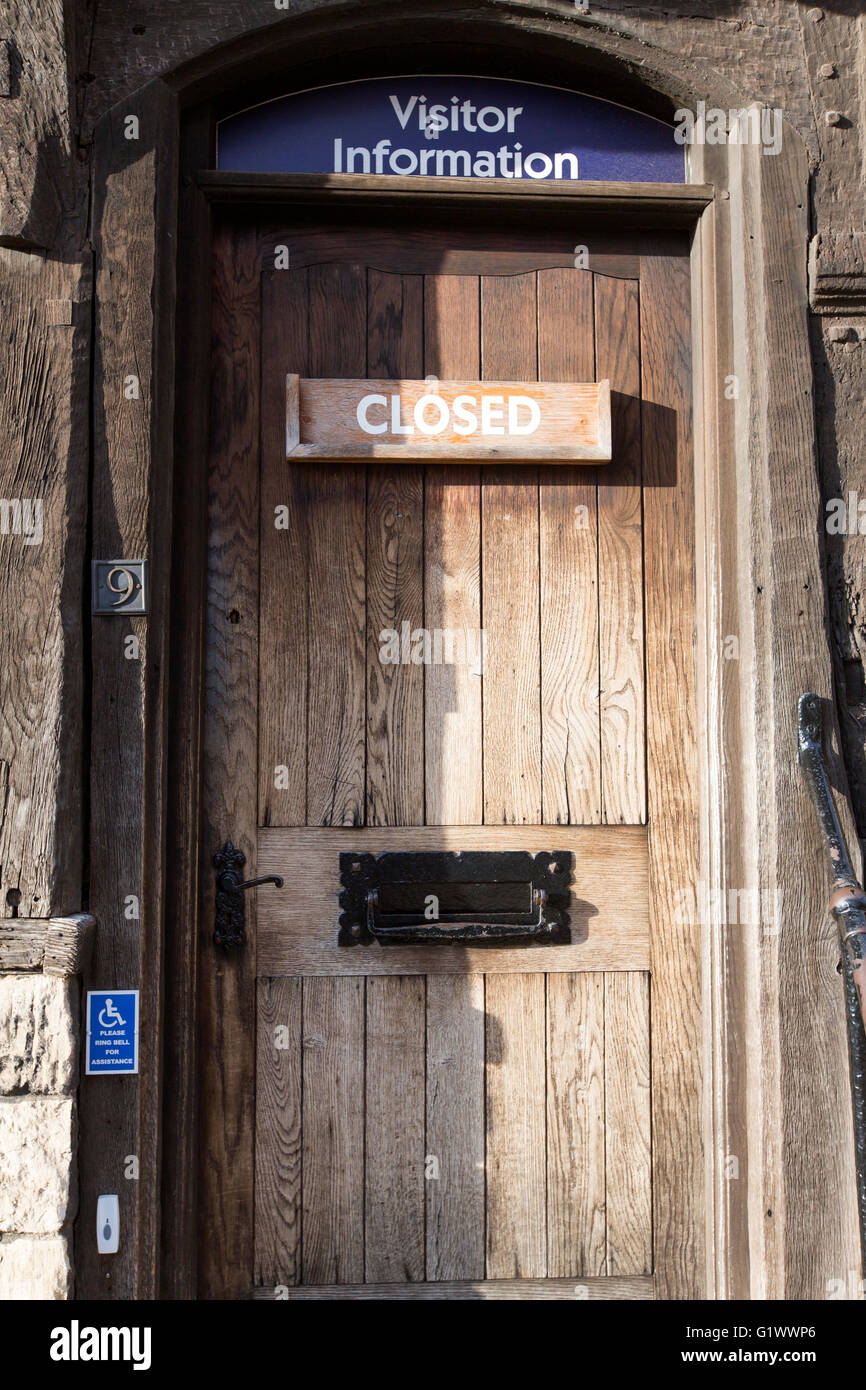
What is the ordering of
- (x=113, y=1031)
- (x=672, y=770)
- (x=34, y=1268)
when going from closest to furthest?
(x=34, y=1268), (x=113, y=1031), (x=672, y=770)

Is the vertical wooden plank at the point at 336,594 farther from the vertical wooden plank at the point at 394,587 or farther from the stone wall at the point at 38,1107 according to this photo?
the stone wall at the point at 38,1107

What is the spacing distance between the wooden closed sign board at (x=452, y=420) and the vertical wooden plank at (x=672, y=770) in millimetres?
186

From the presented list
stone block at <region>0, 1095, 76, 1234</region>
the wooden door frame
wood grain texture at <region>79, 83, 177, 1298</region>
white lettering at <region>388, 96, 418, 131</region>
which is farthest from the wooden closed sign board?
stone block at <region>0, 1095, 76, 1234</region>

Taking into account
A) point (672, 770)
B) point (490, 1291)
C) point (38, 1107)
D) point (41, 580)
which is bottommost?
point (490, 1291)

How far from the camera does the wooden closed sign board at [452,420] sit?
214cm

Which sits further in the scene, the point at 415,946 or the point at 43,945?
the point at 415,946

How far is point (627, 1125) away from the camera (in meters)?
2.11

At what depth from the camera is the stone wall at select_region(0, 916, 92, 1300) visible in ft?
5.78

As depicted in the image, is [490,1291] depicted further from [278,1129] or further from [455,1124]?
[278,1129]

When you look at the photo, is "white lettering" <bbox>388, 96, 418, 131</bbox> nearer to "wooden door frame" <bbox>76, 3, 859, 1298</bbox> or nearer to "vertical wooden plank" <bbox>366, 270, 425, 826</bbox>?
"wooden door frame" <bbox>76, 3, 859, 1298</bbox>

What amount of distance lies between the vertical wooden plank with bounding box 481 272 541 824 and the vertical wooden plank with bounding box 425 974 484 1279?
0.43m

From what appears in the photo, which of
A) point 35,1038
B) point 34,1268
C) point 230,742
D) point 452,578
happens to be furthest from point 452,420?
point 34,1268

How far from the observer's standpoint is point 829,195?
2096 millimetres

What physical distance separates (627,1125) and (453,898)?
0.65m
